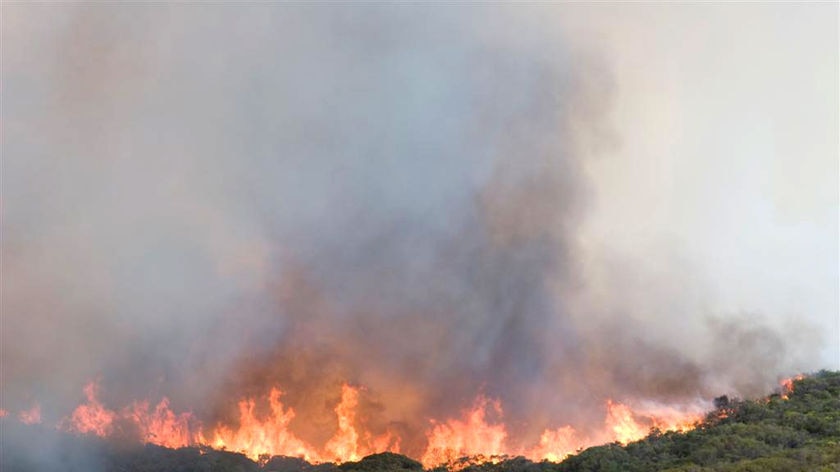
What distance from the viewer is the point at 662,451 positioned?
54.2 meters

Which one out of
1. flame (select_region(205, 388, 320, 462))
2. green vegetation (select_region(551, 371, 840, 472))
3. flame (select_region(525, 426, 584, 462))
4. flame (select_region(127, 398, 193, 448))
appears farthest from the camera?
flame (select_region(127, 398, 193, 448))

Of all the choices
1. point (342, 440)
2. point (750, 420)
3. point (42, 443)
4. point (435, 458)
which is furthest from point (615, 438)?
point (42, 443)

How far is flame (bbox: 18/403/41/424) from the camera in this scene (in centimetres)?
7825

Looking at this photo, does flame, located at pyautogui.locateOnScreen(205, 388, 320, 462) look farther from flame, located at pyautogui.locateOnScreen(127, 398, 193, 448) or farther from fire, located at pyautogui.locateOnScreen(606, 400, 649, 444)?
fire, located at pyautogui.locateOnScreen(606, 400, 649, 444)

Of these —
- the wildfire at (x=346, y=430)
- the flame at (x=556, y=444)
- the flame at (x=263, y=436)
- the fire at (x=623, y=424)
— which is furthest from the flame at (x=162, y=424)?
the fire at (x=623, y=424)

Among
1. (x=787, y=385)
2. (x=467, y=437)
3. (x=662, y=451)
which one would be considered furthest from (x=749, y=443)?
(x=467, y=437)

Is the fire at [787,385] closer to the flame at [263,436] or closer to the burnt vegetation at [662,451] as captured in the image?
the burnt vegetation at [662,451]

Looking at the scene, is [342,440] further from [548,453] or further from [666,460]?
[666,460]

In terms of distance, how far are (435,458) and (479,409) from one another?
9.96 m

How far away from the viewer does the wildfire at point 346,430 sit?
229 feet

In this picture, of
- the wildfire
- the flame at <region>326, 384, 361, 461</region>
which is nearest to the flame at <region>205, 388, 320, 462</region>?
the wildfire

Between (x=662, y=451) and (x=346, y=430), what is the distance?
38.3 metres

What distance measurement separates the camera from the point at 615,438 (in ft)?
227

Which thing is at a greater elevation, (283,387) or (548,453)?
(283,387)
